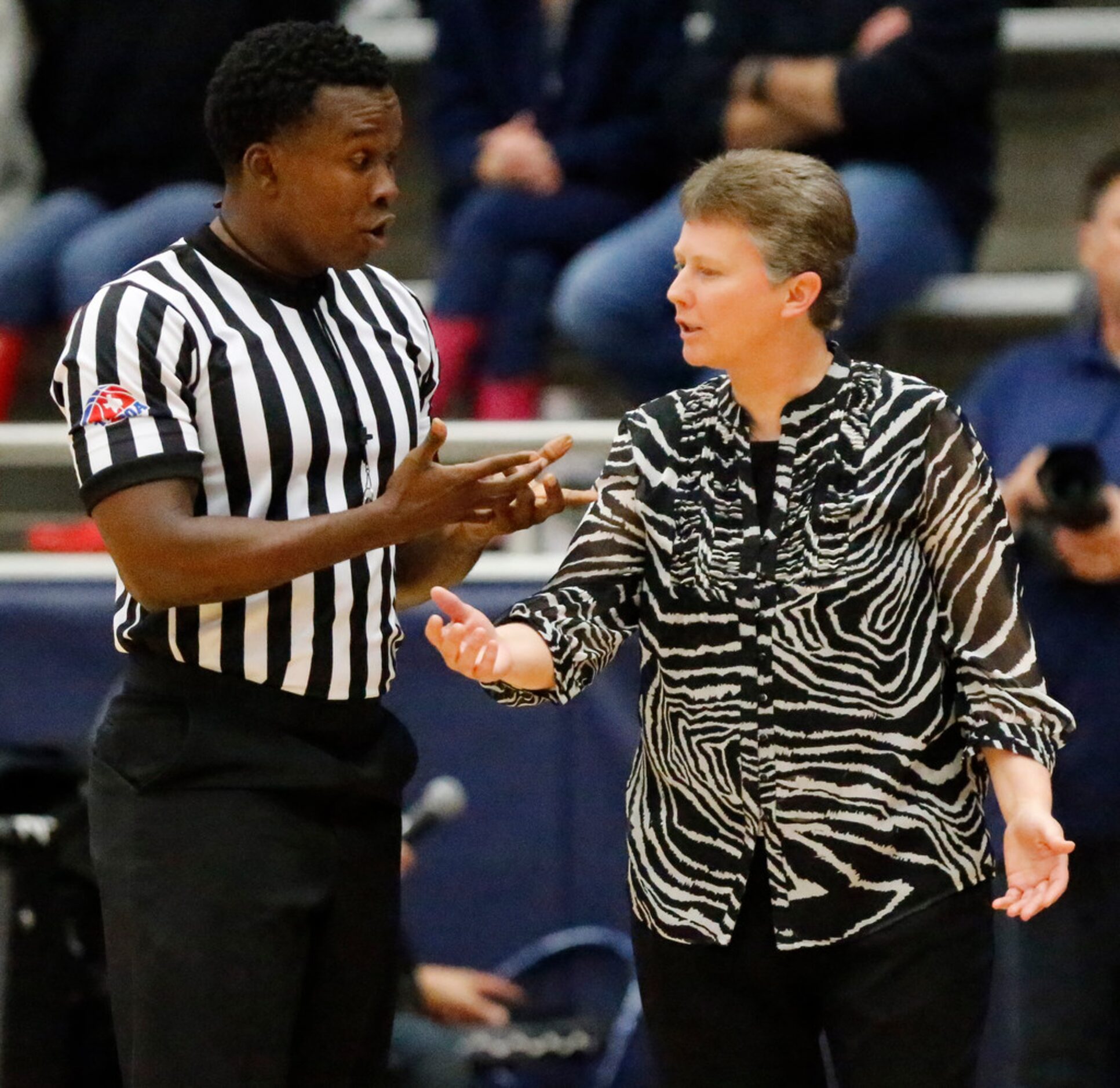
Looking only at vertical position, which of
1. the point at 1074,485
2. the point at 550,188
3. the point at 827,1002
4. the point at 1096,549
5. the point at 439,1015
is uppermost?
the point at 550,188

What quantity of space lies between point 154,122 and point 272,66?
2416 mm

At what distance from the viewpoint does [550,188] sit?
408 cm

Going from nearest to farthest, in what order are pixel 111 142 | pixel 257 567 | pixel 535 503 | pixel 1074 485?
pixel 257 567, pixel 535 503, pixel 1074 485, pixel 111 142

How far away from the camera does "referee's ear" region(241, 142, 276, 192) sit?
202 centimetres

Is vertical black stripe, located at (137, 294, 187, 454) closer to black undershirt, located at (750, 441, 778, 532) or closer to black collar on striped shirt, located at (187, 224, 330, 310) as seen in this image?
black collar on striped shirt, located at (187, 224, 330, 310)

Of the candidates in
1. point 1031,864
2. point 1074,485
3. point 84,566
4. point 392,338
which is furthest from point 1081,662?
point 84,566

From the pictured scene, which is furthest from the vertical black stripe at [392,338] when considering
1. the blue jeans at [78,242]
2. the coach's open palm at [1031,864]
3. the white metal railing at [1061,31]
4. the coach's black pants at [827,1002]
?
the white metal railing at [1061,31]

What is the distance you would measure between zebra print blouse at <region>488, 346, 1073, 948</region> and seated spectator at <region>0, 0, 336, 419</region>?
7.72ft

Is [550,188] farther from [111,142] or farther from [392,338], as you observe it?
[392,338]

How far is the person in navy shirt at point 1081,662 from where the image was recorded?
2969mm

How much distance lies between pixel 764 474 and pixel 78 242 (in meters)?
2.66

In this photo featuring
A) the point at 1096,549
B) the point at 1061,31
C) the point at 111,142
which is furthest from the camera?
the point at 1061,31

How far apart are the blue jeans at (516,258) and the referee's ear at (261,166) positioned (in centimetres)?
204

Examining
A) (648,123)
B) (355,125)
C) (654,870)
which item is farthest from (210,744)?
(648,123)
